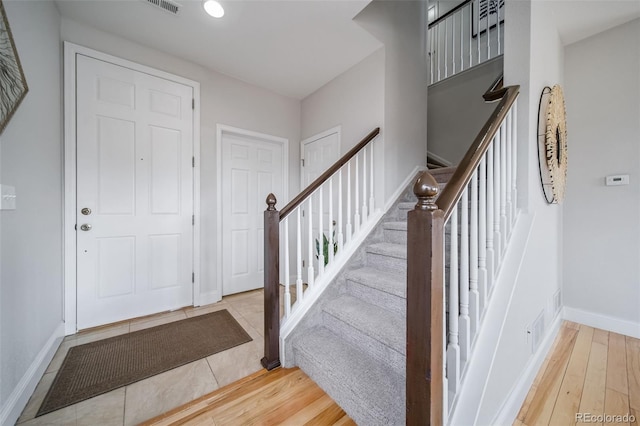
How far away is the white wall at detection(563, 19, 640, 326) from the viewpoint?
6.63ft

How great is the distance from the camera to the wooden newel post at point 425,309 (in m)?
0.76

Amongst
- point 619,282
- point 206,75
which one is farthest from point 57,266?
point 619,282

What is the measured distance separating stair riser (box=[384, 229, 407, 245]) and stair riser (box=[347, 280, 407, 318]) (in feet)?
1.75

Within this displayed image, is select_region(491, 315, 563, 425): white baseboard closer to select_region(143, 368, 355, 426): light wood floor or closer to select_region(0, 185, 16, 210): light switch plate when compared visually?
select_region(143, 368, 355, 426): light wood floor

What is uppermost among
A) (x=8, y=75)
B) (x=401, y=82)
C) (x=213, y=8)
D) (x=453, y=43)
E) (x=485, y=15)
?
(x=485, y=15)

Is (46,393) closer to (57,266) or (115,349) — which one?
(115,349)

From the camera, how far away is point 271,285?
1.58m

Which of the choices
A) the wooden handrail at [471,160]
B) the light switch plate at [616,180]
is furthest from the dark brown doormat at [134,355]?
the light switch plate at [616,180]

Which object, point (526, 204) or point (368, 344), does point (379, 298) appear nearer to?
point (368, 344)

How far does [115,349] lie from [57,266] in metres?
0.82

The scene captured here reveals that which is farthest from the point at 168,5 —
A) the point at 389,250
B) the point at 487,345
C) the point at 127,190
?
the point at 487,345

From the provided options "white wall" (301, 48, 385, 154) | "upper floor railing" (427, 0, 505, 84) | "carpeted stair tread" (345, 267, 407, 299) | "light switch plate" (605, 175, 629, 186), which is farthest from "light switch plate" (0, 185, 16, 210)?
"upper floor railing" (427, 0, 505, 84)

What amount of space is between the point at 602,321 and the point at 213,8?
4.20 metres

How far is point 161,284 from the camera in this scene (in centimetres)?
242
